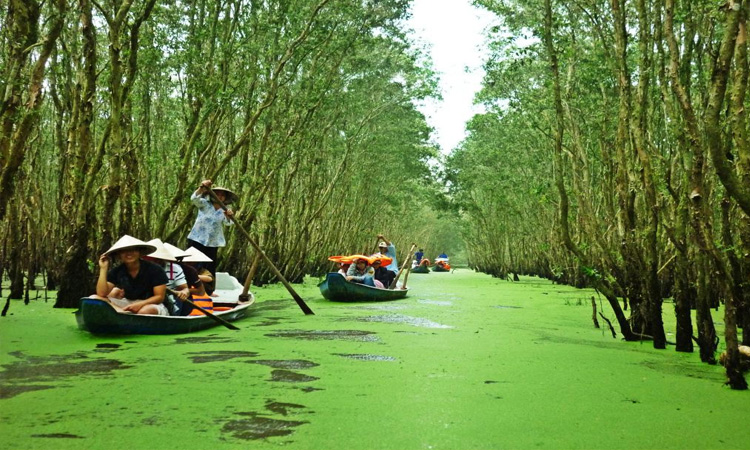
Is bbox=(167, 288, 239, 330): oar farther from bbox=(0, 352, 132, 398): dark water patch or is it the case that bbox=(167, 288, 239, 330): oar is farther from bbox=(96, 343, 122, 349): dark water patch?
bbox=(0, 352, 132, 398): dark water patch

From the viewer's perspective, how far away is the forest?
522 centimetres

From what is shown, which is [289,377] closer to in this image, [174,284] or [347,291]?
[174,284]

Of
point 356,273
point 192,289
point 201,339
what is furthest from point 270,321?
point 356,273

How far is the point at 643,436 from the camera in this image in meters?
3.13

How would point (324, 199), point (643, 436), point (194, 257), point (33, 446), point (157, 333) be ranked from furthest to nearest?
point (324, 199) → point (194, 257) → point (157, 333) → point (643, 436) → point (33, 446)

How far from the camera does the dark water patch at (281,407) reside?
3.39 meters

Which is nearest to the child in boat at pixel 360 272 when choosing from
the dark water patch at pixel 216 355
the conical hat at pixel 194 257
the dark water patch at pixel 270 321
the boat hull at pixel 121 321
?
the dark water patch at pixel 270 321

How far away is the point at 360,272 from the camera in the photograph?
1161cm

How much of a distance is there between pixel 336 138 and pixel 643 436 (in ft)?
62.3

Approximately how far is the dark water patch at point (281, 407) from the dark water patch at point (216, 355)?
1354 mm

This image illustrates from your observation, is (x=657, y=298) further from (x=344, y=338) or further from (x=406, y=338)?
(x=344, y=338)

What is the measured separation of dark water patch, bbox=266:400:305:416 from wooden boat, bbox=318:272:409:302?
22.2 ft

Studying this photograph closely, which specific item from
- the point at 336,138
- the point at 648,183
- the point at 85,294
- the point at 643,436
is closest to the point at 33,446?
the point at 643,436

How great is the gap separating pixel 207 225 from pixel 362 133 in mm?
14084
